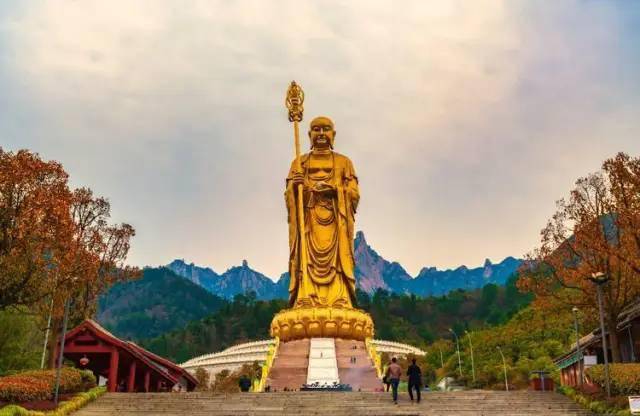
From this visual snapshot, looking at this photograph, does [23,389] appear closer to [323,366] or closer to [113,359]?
[113,359]

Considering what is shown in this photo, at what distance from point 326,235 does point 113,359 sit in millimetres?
8752

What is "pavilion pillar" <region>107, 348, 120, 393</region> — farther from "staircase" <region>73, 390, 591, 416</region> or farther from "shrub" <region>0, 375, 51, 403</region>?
"shrub" <region>0, 375, 51, 403</region>

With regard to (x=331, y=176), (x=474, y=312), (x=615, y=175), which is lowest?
(x=615, y=175)

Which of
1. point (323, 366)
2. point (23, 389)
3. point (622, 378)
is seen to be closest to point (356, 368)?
point (323, 366)

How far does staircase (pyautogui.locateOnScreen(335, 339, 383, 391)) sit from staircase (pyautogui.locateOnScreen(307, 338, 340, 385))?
0.69 feet

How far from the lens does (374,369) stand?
20.9m

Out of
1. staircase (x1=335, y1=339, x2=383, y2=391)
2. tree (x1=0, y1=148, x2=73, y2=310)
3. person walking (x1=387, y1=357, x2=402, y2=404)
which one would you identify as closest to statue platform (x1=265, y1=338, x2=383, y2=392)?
staircase (x1=335, y1=339, x2=383, y2=391)

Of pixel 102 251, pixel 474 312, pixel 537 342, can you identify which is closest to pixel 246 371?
pixel 537 342

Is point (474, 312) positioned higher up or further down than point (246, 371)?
higher up

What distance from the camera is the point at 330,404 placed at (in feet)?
46.6

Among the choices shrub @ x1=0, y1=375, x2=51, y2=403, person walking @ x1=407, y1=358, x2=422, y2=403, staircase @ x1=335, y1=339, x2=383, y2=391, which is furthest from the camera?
staircase @ x1=335, y1=339, x2=383, y2=391

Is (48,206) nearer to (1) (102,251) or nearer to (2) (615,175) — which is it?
(1) (102,251)

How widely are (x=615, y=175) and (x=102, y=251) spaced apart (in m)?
13.1

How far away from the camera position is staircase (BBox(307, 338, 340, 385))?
20266 millimetres
